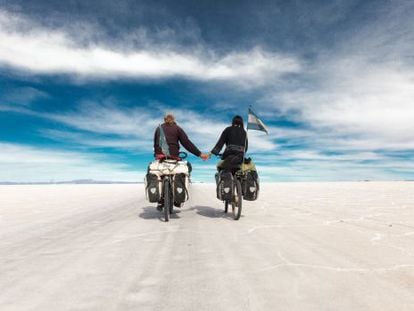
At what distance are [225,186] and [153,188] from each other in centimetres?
158

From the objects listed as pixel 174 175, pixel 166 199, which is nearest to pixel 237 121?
pixel 174 175

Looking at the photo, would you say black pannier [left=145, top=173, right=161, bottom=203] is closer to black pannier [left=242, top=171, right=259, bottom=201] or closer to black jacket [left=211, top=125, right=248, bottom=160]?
black jacket [left=211, top=125, right=248, bottom=160]

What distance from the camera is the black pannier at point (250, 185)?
7070mm

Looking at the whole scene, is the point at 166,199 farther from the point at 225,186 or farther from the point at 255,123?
the point at 255,123

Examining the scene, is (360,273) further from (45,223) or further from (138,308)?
(45,223)

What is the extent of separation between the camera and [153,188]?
6.47m

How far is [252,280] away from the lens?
105 inches

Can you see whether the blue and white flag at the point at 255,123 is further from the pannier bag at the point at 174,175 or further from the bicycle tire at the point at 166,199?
the bicycle tire at the point at 166,199

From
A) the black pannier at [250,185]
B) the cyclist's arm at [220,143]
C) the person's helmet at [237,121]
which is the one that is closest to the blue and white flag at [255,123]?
the person's helmet at [237,121]

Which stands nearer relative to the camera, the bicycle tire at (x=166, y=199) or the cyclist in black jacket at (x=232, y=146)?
the bicycle tire at (x=166, y=199)

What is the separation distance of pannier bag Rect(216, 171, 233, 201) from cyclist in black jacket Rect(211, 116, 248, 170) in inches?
8.2

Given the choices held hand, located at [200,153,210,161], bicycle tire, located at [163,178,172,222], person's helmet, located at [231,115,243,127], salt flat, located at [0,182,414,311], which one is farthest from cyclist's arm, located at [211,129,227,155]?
salt flat, located at [0,182,414,311]

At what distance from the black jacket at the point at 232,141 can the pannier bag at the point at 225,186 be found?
47cm

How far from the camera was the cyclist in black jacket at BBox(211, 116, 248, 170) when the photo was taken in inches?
282
